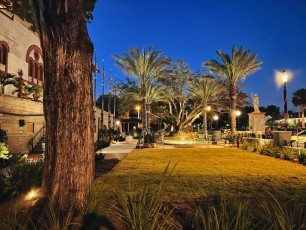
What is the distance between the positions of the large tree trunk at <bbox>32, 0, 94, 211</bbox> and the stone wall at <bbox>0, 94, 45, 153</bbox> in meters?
12.4

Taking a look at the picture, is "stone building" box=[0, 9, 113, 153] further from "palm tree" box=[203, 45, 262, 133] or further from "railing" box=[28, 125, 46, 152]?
"palm tree" box=[203, 45, 262, 133]

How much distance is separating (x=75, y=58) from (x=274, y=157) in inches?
575

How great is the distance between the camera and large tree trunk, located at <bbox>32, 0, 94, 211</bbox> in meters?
4.29

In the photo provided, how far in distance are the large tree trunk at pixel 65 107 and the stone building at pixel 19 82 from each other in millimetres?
12380

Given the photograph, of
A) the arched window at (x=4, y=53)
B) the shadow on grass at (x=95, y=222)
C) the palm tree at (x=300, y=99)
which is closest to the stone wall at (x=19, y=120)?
the arched window at (x=4, y=53)

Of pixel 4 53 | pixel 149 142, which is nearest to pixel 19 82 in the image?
pixel 4 53

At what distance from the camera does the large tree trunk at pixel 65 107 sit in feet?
14.1

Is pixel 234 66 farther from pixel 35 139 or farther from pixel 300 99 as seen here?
pixel 300 99

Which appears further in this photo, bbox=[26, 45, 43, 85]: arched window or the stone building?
bbox=[26, 45, 43, 85]: arched window

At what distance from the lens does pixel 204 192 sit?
6723mm

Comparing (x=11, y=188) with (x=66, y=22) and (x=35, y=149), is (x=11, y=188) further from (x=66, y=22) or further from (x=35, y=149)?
(x=35, y=149)

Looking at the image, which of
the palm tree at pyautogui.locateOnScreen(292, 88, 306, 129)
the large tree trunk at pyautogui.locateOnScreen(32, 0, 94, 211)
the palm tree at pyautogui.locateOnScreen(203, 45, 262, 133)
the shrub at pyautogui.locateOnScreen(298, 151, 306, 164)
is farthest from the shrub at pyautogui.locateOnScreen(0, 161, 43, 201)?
the palm tree at pyautogui.locateOnScreen(292, 88, 306, 129)

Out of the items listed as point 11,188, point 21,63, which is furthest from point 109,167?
point 21,63

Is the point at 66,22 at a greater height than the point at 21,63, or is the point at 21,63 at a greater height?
the point at 21,63
